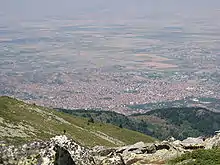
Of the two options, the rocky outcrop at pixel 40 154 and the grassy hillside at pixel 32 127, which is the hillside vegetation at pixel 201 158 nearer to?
the rocky outcrop at pixel 40 154

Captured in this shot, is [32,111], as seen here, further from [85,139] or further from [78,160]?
[78,160]

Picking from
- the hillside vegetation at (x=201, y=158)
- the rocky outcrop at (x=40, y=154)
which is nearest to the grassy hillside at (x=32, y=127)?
the hillside vegetation at (x=201, y=158)

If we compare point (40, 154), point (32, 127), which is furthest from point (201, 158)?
point (32, 127)

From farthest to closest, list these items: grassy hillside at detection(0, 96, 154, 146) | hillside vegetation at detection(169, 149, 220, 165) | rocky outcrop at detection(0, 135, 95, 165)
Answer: grassy hillside at detection(0, 96, 154, 146) < hillside vegetation at detection(169, 149, 220, 165) < rocky outcrop at detection(0, 135, 95, 165)

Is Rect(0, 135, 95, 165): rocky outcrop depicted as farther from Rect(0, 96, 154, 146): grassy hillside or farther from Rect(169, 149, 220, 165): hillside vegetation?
Rect(0, 96, 154, 146): grassy hillside

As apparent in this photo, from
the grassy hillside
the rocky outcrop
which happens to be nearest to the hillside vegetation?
the rocky outcrop

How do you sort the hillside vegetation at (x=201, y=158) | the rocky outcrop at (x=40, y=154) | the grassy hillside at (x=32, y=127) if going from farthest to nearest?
the grassy hillside at (x=32, y=127)
the hillside vegetation at (x=201, y=158)
the rocky outcrop at (x=40, y=154)

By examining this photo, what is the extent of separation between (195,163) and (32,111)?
6832cm

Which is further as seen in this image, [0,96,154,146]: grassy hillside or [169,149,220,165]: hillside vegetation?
[0,96,154,146]: grassy hillside

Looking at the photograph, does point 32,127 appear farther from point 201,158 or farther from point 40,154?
point 40,154

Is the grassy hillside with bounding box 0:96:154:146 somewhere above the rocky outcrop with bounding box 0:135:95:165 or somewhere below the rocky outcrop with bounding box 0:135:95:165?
below

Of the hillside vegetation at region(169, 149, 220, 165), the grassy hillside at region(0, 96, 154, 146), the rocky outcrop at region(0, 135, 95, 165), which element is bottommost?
the grassy hillside at region(0, 96, 154, 146)

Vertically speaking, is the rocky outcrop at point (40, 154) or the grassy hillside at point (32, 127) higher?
the rocky outcrop at point (40, 154)

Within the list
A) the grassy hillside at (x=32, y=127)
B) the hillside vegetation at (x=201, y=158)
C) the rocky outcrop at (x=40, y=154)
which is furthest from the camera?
the grassy hillside at (x=32, y=127)
